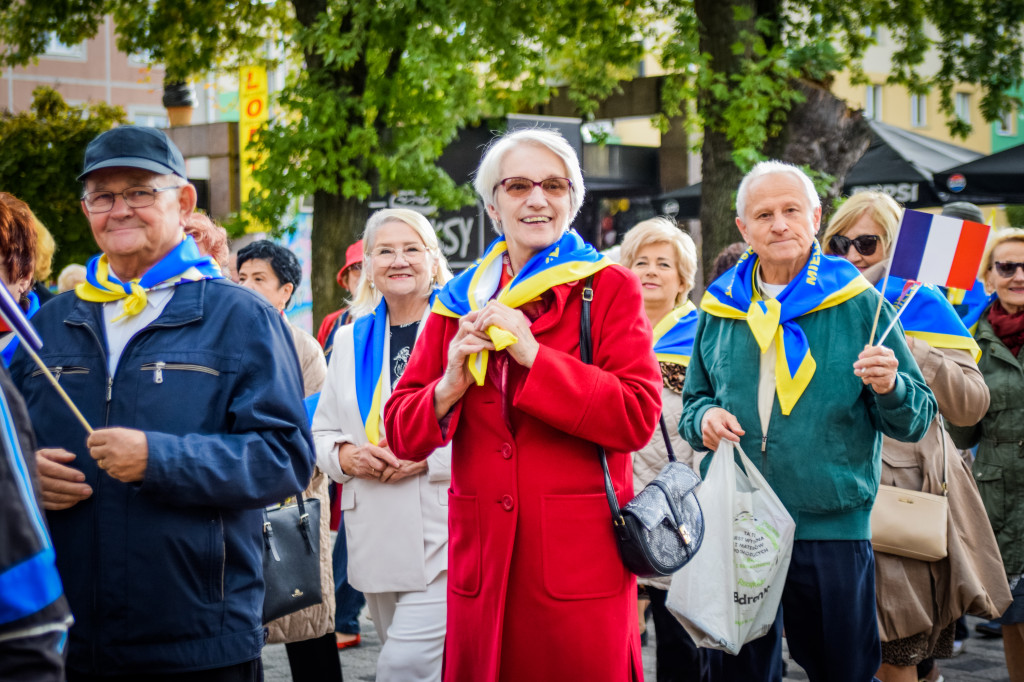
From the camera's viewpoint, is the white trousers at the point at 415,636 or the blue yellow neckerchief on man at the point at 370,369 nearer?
the white trousers at the point at 415,636

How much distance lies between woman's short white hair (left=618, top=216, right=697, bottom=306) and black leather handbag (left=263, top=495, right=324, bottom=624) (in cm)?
232

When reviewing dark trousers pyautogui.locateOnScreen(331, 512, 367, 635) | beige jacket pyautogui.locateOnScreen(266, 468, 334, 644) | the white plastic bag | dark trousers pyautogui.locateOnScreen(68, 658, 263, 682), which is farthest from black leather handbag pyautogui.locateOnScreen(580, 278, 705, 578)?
dark trousers pyautogui.locateOnScreen(331, 512, 367, 635)

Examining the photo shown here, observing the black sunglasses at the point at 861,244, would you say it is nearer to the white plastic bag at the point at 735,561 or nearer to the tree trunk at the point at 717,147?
the white plastic bag at the point at 735,561

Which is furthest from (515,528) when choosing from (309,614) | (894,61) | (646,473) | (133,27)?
(133,27)

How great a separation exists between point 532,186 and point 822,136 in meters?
7.38

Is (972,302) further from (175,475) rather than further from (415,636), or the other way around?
(175,475)

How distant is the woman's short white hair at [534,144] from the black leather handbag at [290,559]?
1.48m

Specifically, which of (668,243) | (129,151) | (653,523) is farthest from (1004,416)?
(129,151)

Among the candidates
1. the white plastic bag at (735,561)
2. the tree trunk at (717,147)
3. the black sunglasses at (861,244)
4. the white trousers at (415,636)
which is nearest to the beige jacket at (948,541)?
the black sunglasses at (861,244)

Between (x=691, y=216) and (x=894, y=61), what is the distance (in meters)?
2.95

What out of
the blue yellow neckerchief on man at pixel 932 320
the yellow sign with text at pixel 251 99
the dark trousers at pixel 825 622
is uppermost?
the yellow sign with text at pixel 251 99

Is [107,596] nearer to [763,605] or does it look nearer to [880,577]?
[763,605]

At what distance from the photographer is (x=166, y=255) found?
310 cm

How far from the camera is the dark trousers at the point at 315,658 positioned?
16.0 feet
